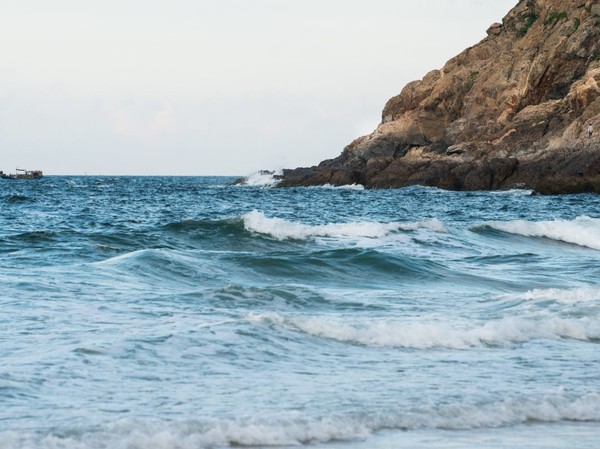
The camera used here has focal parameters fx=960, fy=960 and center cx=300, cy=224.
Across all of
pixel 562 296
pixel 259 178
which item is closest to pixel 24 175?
pixel 259 178

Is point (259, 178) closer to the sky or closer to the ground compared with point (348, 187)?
closer to the sky

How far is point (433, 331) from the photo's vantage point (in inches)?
343

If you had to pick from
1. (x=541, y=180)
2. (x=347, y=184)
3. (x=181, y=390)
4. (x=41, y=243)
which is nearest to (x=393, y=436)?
(x=181, y=390)

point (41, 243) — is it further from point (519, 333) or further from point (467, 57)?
point (467, 57)

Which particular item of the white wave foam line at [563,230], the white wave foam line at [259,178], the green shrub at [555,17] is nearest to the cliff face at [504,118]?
the green shrub at [555,17]

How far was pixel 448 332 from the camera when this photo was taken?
8.73m

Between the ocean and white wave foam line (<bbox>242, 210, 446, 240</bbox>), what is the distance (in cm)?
475

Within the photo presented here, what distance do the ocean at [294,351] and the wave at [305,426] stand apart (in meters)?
0.01

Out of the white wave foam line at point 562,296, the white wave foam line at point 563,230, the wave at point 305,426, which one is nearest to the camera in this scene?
the wave at point 305,426

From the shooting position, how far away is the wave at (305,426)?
535cm

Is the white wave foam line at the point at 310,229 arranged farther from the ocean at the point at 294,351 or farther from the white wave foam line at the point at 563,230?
the ocean at the point at 294,351

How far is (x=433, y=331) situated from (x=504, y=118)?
2365 inches

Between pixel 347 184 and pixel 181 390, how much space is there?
59.7m

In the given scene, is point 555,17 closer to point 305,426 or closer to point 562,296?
point 562,296
